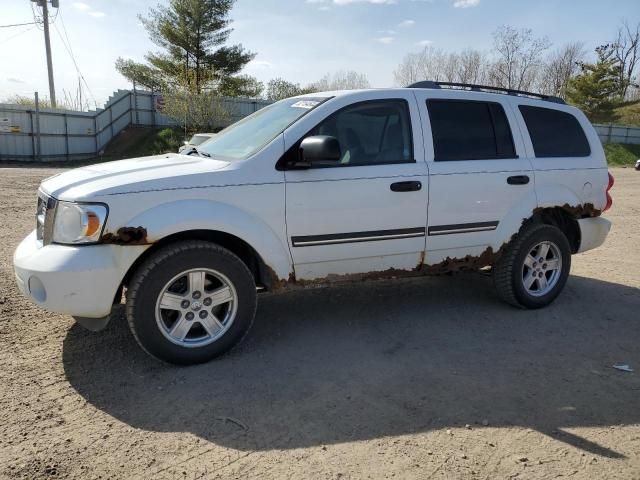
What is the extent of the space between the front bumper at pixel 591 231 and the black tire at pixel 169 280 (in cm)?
349

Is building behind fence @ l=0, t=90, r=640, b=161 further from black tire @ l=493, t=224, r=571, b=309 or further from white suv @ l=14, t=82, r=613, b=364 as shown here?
black tire @ l=493, t=224, r=571, b=309

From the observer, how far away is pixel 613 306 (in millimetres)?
5449

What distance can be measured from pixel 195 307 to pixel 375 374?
135 cm

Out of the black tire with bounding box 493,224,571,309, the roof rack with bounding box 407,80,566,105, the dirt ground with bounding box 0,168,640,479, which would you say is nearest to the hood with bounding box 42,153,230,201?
the dirt ground with bounding box 0,168,640,479

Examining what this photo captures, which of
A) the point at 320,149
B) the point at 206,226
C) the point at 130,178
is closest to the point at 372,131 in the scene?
the point at 320,149

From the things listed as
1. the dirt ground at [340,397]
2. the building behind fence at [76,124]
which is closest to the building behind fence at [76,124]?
the building behind fence at [76,124]

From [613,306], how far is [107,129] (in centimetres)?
2837

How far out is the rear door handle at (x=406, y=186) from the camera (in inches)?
170

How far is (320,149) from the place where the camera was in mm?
3840

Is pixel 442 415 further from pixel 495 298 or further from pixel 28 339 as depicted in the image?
pixel 28 339

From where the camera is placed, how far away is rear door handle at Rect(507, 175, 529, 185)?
15.9 ft

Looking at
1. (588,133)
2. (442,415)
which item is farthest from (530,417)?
(588,133)

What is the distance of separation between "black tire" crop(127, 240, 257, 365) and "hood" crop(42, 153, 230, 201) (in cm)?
44

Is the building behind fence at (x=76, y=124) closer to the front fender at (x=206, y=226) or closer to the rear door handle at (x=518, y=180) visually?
the front fender at (x=206, y=226)
